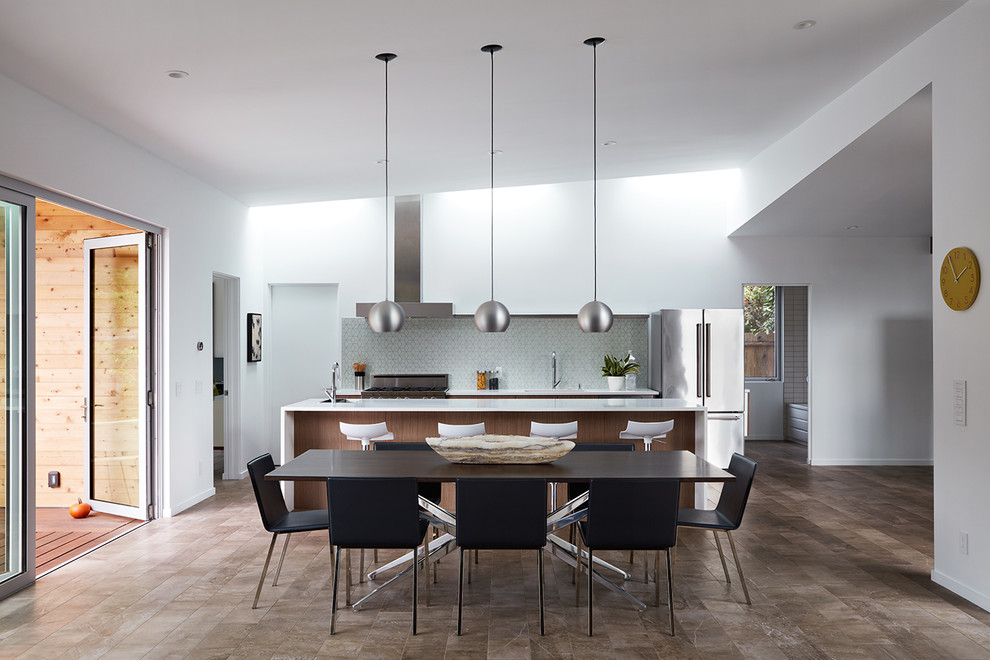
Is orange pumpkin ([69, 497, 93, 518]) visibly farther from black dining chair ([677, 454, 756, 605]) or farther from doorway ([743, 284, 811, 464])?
doorway ([743, 284, 811, 464])

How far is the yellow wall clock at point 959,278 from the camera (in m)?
3.76

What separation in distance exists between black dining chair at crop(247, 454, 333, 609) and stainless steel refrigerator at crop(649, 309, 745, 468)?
484 centimetres

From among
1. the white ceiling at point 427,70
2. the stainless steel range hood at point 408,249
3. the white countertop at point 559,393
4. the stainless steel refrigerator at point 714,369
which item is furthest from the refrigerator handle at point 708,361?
the stainless steel range hood at point 408,249

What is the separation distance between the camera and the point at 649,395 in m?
8.07

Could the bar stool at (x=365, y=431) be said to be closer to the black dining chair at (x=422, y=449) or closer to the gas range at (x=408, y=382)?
the black dining chair at (x=422, y=449)

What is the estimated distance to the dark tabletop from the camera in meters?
3.75

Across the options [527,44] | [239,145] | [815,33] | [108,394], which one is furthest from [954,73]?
[108,394]

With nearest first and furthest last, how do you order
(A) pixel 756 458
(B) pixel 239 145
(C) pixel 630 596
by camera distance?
(C) pixel 630 596
(B) pixel 239 145
(A) pixel 756 458

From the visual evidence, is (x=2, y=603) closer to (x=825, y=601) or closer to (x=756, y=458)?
(x=825, y=601)

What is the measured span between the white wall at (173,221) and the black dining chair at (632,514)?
3.57m

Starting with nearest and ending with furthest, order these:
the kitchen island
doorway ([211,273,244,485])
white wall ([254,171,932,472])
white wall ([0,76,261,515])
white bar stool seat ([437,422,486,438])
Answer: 1. white wall ([0,76,261,515])
2. white bar stool seat ([437,422,486,438])
3. the kitchen island
4. doorway ([211,273,244,485])
5. white wall ([254,171,932,472])

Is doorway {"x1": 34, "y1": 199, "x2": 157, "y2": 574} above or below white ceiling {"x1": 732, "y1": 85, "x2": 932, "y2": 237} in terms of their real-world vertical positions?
below

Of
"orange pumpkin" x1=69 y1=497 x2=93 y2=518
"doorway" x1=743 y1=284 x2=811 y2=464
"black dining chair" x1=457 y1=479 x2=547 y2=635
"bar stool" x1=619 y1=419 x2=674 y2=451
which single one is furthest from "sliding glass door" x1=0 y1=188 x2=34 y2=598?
"doorway" x1=743 y1=284 x2=811 y2=464

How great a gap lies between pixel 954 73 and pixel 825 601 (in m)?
2.84
